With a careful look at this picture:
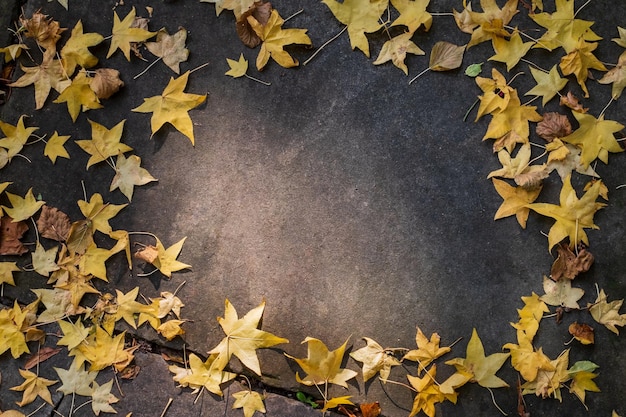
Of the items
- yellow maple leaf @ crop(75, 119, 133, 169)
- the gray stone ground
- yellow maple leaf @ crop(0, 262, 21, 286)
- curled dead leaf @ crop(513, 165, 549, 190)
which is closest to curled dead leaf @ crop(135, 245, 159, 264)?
the gray stone ground

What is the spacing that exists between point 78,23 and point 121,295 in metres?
1.21

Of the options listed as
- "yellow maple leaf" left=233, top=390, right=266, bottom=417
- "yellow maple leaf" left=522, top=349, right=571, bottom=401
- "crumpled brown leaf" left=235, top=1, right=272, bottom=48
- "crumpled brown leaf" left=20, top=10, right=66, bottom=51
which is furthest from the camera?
"crumpled brown leaf" left=20, top=10, right=66, bottom=51

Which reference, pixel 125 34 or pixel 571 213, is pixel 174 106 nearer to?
A: pixel 125 34

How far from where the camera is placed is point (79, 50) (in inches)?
95.8

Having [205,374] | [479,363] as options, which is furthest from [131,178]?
[479,363]

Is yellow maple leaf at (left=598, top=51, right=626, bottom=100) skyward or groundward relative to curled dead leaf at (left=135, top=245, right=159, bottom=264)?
skyward

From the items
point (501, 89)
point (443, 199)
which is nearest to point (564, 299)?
point (443, 199)

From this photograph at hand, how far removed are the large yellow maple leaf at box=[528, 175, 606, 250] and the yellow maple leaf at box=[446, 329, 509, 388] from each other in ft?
1.58

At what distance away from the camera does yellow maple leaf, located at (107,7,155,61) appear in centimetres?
243

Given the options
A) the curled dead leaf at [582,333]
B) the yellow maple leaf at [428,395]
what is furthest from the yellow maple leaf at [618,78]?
the yellow maple leaf at [428,395]

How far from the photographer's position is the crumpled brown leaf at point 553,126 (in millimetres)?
2203

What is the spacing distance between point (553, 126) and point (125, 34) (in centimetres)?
184

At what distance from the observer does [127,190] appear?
2395 millimetres

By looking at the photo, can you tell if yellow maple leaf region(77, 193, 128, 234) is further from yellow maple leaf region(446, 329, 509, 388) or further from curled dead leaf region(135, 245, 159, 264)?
yellow maple leaf region(446, 329, 509, 388)
